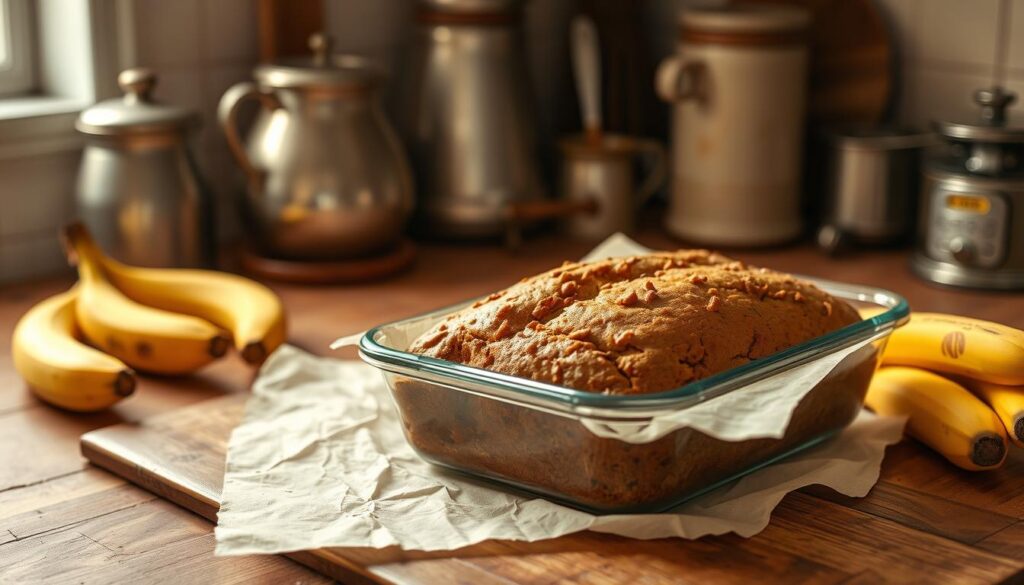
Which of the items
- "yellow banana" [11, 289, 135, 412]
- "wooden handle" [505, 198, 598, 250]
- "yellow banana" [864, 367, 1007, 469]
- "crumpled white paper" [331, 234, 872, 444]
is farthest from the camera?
"wooden handle" [505, 198, 598, 250]

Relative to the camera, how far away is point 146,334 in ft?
3.98

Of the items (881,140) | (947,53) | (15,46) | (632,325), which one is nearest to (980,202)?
(881,140)

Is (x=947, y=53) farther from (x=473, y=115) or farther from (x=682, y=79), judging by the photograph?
(x=473, y=115)

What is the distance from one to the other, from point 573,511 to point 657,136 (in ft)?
3.90

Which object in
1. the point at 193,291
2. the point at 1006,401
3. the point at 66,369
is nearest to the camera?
the point at 1006,401

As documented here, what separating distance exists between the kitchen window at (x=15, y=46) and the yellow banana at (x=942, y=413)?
1.11 metres

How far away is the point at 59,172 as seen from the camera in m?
1.58

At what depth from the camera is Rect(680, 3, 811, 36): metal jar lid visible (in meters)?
1.61

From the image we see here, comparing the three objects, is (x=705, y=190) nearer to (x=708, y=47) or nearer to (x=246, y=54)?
(x=708, y=47)

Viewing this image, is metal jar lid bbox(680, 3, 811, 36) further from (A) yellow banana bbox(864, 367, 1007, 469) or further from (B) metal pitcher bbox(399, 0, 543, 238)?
(A) yellow banana bbox(864, 367, 1007, 469)

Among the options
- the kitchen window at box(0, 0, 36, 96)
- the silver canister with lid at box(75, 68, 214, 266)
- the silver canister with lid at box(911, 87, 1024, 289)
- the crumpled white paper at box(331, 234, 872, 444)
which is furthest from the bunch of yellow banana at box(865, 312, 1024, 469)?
the kitchen window at box(0, 0, 36, 96)

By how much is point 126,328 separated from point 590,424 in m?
0.59

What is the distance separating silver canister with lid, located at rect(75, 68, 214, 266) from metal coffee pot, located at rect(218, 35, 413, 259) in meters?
0.07

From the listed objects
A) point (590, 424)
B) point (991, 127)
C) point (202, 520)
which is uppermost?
point (991, 127)
